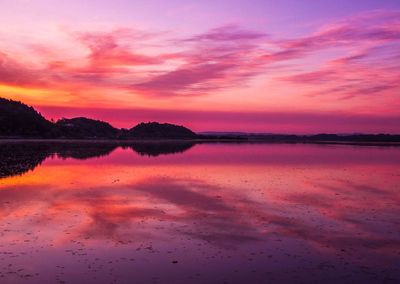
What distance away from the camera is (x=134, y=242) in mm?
15359

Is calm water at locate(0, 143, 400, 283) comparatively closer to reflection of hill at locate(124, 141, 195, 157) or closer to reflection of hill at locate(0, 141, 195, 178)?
reflection of hill at locate(0, 141, 195, 178)

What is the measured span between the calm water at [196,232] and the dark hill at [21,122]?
139026 millimetres

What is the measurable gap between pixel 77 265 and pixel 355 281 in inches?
290

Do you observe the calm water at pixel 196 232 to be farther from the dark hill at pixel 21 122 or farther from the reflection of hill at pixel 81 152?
the dark hill at pixel 21 122

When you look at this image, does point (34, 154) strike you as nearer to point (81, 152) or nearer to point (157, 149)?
point (81, 152)

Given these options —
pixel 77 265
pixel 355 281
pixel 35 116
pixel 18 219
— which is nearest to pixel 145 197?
pixel 18 219

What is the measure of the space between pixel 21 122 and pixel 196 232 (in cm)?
16855

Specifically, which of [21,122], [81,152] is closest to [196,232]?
[81,152]

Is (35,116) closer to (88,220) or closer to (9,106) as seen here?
(9,106)

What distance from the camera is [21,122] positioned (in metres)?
172

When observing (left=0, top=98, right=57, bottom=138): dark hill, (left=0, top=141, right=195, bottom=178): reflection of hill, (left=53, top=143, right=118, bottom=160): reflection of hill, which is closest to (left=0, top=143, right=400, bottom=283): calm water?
(left=0, top=141, right=195, bottom=178): reflection of hill

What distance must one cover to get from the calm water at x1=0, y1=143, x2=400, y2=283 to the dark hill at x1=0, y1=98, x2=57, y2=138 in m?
139

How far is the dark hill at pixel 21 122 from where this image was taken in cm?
16012

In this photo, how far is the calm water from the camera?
12.3 m
